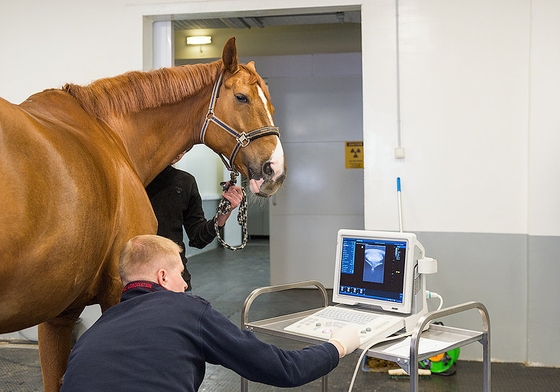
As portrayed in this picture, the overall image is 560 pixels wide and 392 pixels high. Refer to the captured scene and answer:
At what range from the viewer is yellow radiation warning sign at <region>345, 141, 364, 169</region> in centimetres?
610

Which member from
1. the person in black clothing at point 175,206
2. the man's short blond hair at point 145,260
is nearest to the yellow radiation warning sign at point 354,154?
the person in black clothing at point 175,206

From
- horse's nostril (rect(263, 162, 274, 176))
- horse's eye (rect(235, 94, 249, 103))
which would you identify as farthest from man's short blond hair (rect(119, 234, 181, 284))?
horse's eye (rect(235, 94, 249, 103))

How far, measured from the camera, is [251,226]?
467 inches

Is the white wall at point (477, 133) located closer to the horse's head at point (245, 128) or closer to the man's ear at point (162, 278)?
the horse's head at point (245, 128)

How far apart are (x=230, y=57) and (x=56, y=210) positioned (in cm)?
100

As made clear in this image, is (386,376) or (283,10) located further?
(283,10)

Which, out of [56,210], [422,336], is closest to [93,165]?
[56,210]

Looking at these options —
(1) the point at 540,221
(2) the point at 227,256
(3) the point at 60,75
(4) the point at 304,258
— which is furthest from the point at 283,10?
(2) the point at 227,256

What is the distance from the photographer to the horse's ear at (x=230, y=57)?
6.86ft

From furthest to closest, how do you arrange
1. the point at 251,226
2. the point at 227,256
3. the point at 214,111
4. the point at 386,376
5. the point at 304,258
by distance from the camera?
the point at 251,226 → the point at 227,256 → the point at 304,258 → the point at 386,376 → the point at 214,111

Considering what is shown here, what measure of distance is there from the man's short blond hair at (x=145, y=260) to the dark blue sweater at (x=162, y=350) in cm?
3

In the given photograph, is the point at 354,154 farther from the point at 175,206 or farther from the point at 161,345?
the point at 161,345

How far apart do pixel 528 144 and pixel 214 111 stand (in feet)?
7.52

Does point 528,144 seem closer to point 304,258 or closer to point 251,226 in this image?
point 304,258
